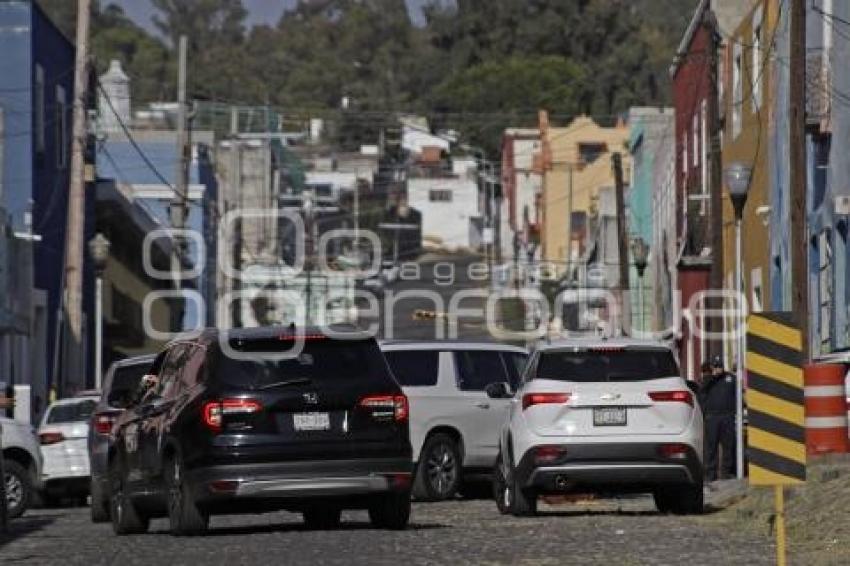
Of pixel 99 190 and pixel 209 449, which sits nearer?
pixel 209 449

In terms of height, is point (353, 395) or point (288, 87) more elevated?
point (288, 87)

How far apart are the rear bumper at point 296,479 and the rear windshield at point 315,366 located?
71cm

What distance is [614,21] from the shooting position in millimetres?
133250

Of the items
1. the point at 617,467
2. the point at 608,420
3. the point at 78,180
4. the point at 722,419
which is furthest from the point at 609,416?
the point at 78,180

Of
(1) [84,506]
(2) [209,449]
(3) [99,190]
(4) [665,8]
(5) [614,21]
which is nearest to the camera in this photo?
(2) [209,449]

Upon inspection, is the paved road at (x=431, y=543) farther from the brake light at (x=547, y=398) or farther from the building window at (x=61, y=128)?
the building window at (x=61, y=128)

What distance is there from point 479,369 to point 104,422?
17.0 ft

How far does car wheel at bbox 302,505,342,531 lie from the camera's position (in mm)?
21781

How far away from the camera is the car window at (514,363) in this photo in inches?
1144

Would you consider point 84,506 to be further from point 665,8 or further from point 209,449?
point 665,8

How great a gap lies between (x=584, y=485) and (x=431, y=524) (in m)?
1.84

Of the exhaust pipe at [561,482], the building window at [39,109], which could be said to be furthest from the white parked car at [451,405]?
the building window at [39,109]

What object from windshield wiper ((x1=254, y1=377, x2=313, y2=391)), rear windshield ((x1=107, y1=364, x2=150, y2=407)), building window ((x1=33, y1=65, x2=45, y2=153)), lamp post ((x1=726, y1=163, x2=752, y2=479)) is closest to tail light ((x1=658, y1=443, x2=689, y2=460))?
windshield wiper ((x1=254, y1=377, x2=313, y2=391))

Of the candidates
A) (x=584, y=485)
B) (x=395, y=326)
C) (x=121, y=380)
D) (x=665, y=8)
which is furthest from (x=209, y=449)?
(x=665, y=8)
